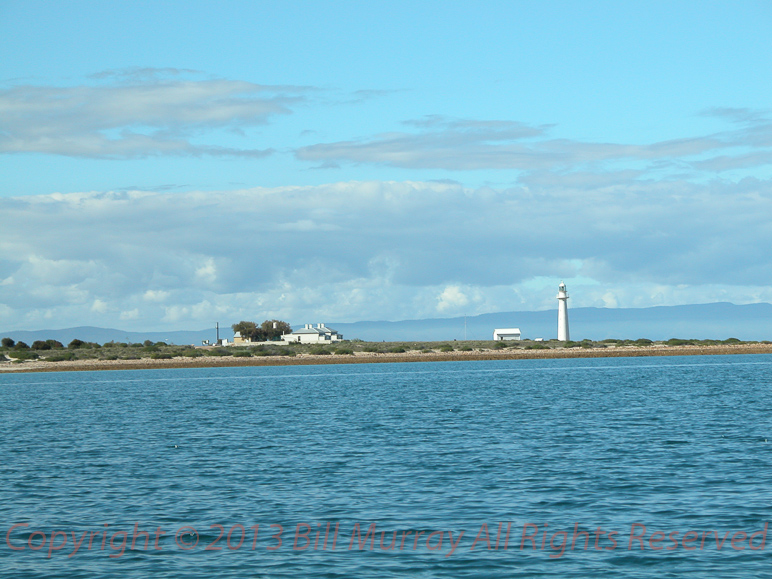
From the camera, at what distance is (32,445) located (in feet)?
121

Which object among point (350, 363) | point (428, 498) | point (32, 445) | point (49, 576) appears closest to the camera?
point (49, 576)

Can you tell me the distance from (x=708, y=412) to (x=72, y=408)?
43048 mm

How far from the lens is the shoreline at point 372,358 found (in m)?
149

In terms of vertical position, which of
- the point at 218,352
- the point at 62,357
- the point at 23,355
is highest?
the point at 23,355

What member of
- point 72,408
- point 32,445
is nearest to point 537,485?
point 32,445

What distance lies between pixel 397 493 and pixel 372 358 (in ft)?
470

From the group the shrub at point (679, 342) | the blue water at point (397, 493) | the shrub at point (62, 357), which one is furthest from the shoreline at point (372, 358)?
the blue water at point (397, 493)

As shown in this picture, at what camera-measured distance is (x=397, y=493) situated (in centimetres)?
2283

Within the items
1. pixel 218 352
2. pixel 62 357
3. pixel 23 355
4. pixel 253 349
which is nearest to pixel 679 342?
pixel 253 349

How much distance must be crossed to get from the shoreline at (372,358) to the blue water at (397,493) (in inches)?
4187

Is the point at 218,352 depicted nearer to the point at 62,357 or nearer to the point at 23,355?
the point at 62,357

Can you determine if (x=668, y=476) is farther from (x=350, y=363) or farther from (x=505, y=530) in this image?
(x=350, y=363)

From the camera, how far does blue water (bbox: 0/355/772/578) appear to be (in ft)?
53.9

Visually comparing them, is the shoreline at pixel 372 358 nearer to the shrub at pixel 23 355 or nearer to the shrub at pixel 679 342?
the shrub at pixel 23 355
